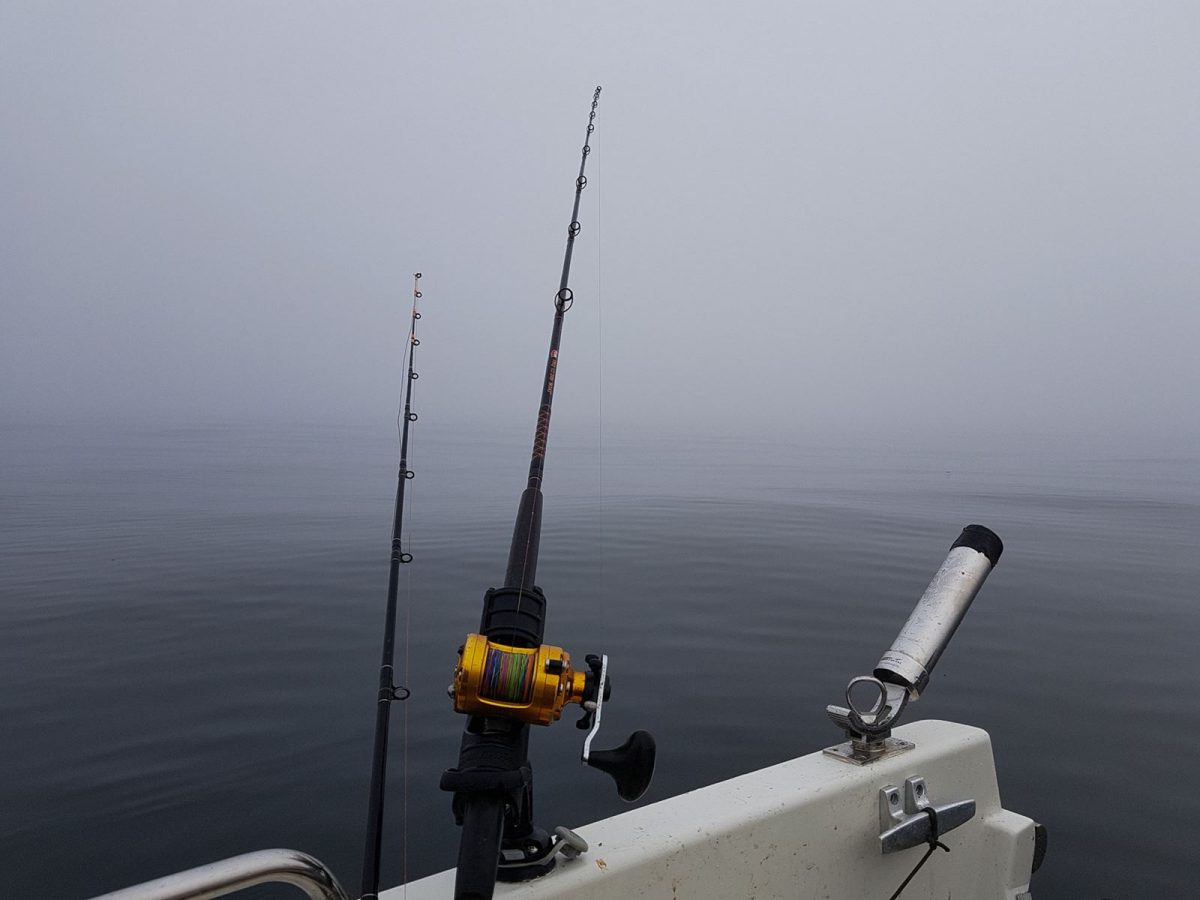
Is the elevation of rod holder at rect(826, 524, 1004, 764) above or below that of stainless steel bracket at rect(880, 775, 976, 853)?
above

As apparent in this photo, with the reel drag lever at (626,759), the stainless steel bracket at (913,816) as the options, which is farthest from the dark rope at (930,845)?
the reel drag lever at (626,759)

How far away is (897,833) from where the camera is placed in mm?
1641

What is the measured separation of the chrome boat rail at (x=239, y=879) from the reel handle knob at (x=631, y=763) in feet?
1.43

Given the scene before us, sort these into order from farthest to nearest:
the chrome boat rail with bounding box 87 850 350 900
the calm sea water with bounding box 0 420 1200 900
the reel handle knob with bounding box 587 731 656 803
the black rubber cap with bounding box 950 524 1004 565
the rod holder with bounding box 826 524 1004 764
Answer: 1. the calm sea water with bounding box 0 420 1200 900
2. the black rubber cap with bounding box 950 524 1004 565
3. the rod holder with bounding box 826 524 1004 764
4. the reel handle knob with bounding box 587 731 656 803
5. the chrome boat rail with bounding box 87 850 350 900

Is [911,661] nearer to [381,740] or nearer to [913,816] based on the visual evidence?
[913,816]

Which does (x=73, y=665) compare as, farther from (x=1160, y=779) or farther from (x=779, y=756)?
(x=1160, y=779)

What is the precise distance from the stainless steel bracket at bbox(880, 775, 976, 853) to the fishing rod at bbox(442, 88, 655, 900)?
78cm

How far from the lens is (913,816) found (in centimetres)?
172

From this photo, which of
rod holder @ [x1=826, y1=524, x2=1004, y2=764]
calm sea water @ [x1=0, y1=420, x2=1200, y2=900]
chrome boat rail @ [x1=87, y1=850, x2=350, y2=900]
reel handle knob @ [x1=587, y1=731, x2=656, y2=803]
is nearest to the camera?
chrome boat rail @ [x1=87, y1=850, x2=350, y2=900]

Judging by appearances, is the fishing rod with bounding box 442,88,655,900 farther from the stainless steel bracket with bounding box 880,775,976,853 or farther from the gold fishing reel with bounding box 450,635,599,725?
the stainless steel bracket with bounding box 880,775,976,853

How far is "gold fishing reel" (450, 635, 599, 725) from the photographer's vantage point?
1.16m

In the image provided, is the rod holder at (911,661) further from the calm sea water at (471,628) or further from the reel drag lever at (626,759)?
the calm sea water at (471,628)

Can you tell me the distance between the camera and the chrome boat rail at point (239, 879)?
2.53 feet

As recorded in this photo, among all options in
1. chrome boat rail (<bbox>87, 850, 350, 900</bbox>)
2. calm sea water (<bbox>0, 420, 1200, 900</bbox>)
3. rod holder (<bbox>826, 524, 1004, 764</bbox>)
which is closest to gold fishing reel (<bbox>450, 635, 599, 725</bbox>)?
chrome boat rail (<bbox>87, 850, 350, 900</bbox>)
